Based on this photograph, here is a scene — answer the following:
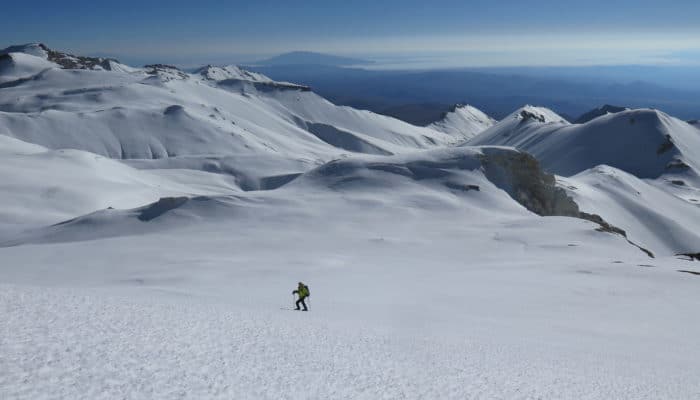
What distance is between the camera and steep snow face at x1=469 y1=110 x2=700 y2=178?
430 feet

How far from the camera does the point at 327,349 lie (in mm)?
13250

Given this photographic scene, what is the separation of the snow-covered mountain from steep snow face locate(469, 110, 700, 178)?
47164 millimetres

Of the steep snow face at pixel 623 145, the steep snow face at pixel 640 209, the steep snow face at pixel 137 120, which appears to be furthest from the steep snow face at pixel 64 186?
the steep snow face at pixel 623 145

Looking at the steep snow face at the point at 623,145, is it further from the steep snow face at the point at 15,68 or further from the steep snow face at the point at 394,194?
the steep snow face at the point at 15,68

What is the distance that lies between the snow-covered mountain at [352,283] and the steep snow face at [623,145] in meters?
47.2

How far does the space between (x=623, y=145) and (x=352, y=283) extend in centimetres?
13413

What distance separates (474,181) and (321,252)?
28.7 metres

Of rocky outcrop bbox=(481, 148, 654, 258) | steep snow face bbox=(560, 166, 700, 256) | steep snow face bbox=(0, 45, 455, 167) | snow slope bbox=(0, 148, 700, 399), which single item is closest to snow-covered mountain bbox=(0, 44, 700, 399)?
snow slope bbox=(0, 148, 700, 399)

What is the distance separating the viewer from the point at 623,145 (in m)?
140

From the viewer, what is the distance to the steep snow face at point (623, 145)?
430 ft

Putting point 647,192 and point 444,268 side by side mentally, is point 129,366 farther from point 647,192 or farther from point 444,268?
point 647,192

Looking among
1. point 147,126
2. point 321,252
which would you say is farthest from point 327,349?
point 147,126

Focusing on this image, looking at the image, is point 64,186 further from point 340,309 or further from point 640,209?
point 640,209

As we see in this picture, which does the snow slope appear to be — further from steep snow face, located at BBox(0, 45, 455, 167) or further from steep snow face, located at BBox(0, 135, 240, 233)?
steep snow face, located at BBox(0, 45, 455, 167)
